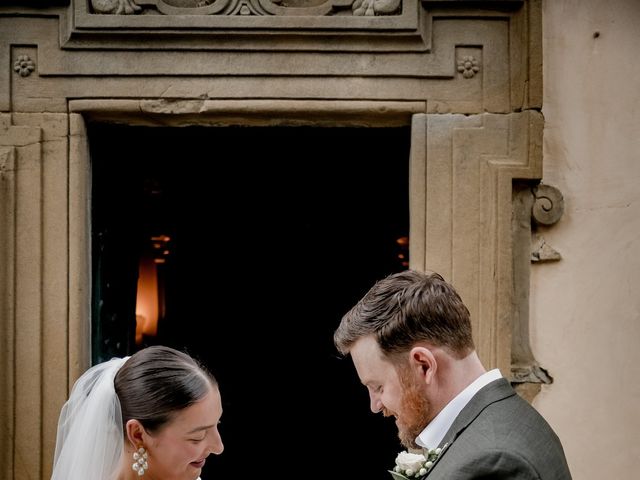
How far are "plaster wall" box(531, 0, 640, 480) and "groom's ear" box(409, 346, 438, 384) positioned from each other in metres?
1.67

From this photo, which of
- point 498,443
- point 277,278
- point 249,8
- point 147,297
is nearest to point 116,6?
point 249,8

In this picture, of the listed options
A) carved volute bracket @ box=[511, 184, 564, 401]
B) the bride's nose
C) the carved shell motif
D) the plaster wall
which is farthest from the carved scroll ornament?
the bride's nose

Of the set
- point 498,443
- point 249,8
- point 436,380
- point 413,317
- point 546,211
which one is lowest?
point 498,443

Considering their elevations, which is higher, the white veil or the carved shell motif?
the carved shell motif

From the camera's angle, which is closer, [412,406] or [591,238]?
[412,406]

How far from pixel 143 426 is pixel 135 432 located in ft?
0.12

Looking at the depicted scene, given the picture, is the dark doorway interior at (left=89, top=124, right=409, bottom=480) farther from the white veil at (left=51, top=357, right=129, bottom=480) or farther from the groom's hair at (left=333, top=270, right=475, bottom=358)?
the groom's hair at (left=333, top=270, right=475, bottom=358)

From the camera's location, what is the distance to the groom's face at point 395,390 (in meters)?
2.14

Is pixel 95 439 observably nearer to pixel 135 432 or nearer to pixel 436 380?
pixel 135 432

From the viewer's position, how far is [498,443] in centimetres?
188

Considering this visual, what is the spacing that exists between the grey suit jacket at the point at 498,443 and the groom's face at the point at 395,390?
0.12 m

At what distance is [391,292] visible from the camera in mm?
2209

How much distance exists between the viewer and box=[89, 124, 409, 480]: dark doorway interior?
22.6ft

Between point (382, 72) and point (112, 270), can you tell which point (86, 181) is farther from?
point (382, 72)
